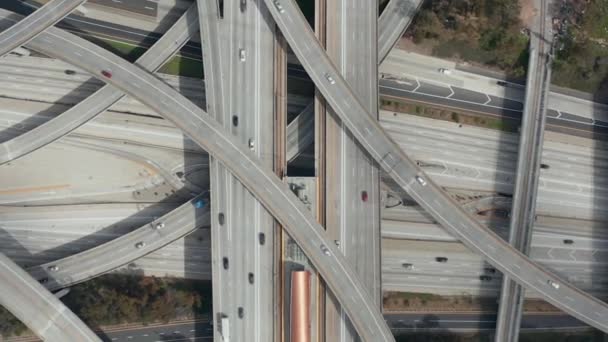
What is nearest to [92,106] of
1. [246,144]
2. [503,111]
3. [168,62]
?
[168,62]

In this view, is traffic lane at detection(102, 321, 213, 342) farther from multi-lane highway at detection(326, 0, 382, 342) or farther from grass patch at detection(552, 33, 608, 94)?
grass patch at detection(552, 33, 608, 94)

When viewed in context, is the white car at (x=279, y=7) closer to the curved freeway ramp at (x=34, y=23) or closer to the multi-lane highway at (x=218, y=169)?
the multi-lane highway at (x=218, y=169)

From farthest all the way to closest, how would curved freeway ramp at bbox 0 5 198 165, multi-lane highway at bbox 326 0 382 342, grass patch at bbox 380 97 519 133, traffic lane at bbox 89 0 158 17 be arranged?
grass patch at bbox 380 97 519 133, traffic lane at bbox 89 0 158 17, curved freeway ramp at bbox 0 5 198 165, multi-lane highway at bbox 326 0 382 342

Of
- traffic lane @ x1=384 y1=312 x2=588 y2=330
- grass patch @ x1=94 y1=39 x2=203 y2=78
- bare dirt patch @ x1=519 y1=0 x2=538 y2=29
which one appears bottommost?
traffic lane @ x1=384 y1=312 x2=588 y2=330

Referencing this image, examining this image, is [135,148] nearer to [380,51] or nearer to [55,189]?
[55,189]

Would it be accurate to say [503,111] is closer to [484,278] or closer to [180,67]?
[484,278]

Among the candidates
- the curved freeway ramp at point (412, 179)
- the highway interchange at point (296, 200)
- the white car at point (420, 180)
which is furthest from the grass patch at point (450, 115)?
the white car at point (420, 180)

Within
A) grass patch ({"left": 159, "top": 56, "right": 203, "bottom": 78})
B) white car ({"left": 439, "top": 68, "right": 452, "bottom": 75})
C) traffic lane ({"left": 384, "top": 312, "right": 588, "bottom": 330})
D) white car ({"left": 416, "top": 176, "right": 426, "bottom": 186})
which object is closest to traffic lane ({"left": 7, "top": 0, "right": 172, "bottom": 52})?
grass patch ({"left": 159, "top": 56, "right": 203, "bottom": 78})

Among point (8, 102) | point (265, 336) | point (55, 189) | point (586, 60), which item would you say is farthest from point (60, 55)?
point (586, 60)
